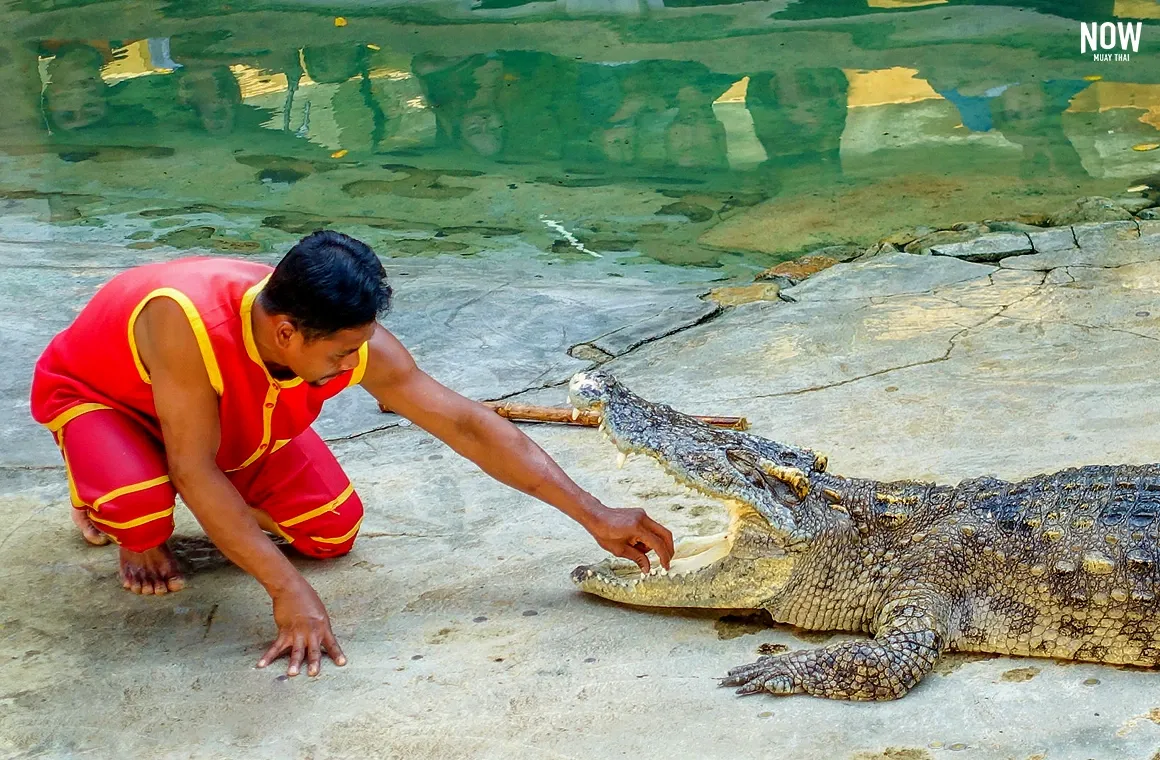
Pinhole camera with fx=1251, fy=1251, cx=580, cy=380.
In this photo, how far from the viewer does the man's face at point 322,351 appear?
105 inches

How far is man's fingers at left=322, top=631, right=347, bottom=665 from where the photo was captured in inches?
115

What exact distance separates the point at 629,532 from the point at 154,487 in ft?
3.94

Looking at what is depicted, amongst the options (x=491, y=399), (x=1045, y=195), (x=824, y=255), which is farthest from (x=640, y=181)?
(x=491, y=399)

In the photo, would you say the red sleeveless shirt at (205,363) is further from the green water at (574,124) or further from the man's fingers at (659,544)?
the green water at (574,124)

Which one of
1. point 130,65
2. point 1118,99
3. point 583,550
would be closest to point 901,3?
point 1118,99

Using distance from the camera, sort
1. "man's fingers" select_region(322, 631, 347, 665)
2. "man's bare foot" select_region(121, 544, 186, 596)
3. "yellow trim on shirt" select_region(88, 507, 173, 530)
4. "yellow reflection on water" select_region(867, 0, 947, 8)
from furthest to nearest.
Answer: "yellow reflection on water" select_region(867, 0, 947, 8)
"man's bare foot" select_region(121, 544, 186, 596)
"yellow trim on shirt" select_region(88, 507, 173, 530)
"man's fingers" select_region(322, 631, 347, 665)

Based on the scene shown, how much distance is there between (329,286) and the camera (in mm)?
2572

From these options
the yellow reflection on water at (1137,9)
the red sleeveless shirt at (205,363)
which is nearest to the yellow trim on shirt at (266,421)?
the red sleeveless shirt at (205,363)

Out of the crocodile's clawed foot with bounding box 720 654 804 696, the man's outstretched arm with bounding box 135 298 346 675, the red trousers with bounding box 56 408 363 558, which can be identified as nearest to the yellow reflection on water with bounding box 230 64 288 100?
the red trousers with bounding box 56 408 363 558

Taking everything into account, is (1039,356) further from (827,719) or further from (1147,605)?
(827,719)

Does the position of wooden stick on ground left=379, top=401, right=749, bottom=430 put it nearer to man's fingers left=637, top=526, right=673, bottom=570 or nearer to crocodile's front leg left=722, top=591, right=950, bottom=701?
man's fingers left=637, top=526, right=673, bottom=570

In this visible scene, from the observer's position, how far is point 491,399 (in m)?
4.78

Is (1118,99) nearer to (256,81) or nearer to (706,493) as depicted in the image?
(256,81)

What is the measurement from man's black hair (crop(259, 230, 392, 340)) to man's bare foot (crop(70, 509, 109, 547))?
1346 mm
